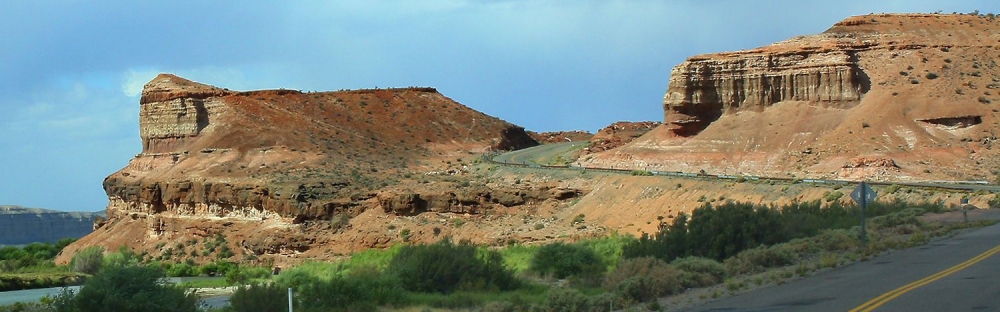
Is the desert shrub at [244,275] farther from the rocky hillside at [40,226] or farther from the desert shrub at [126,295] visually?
the rocky hillside at [40,226]

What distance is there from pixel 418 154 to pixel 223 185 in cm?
1907

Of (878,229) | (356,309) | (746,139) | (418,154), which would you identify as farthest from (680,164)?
(356,309)

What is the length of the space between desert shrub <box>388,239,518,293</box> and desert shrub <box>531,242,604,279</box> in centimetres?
363

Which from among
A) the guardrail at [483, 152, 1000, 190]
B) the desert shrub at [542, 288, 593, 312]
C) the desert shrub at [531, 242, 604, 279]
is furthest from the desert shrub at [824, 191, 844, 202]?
the desert shrub at [542, 288, 593, 312]

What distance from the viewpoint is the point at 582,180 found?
212 ft

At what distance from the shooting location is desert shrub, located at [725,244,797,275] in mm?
26750

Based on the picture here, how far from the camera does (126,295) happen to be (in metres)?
24.5

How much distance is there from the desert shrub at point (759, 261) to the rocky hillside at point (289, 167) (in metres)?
36.8

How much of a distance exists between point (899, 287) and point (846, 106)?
170 ft

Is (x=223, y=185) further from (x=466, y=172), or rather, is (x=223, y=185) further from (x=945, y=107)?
(x=945, y=107)

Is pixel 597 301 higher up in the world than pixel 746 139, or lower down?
lower down

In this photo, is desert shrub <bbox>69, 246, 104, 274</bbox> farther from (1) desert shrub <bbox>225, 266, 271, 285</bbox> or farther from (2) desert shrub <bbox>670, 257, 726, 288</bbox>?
(2) desert shrub <bbox>670, 257, 726, 288</bbox>

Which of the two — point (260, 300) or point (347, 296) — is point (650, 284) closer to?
point (347, 296)

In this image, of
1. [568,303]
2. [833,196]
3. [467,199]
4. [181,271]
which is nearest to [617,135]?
[467,199]
